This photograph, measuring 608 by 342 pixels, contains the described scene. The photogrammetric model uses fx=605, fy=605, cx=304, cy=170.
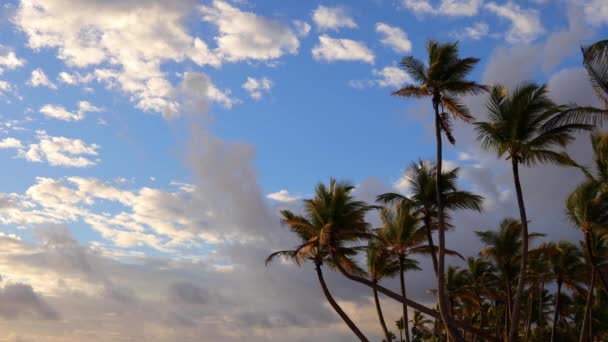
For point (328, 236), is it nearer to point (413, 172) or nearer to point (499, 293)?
point (413, 172)

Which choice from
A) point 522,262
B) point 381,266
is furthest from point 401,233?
point 522,262

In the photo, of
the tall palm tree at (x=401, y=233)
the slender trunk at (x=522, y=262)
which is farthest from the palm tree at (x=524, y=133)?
the tall palm tree at (x=401, y=233)

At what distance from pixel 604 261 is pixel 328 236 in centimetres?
1761

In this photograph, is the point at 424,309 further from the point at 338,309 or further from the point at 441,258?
the point at 338,309

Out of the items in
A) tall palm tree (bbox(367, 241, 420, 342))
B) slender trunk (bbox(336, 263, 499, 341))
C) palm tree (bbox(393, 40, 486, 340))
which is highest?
palm tree (bbox(393, 40, 486, 340))

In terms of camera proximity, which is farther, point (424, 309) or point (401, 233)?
point (401, 233)

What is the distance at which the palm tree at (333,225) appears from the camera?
108 ft

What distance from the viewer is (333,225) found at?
107 ft

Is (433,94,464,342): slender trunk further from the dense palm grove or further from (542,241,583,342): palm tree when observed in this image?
(542,241,583,342): palm tree

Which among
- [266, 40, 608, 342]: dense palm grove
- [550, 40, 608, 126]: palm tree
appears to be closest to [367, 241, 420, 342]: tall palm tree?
[266, 40, 608, 342]: dense palm grove

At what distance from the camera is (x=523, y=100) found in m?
26.4

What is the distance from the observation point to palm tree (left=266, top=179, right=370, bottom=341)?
32.9 m

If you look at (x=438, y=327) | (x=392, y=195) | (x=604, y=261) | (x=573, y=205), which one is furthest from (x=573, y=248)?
(x=438, y=327)

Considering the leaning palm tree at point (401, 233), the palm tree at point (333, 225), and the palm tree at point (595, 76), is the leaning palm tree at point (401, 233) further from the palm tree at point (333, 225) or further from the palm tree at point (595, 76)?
the palm tree at point (595, 76)
